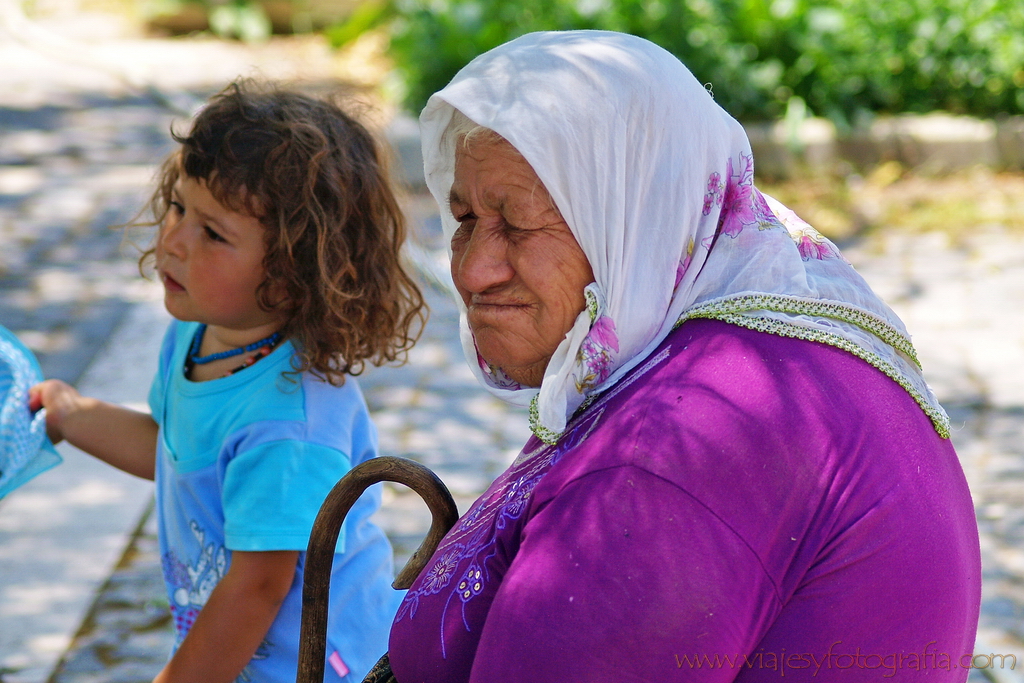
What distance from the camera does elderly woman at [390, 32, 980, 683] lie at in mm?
1256

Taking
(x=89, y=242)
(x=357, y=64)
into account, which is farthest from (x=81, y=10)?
(x=89, y=242)

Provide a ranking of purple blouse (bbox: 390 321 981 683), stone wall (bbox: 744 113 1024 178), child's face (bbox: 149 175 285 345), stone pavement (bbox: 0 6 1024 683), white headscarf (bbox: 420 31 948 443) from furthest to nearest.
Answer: stone wall (bbox: 744 113 1024 178) → stone pavement (bbox: 0 6 1024 683) → child's face (bbox: 149 175 285 345) → white headscarf (bbox: 420 31 948 443) → purple blouse (bbox: 390 321 981 683)

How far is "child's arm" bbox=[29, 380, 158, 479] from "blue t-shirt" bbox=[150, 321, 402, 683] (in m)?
0.13

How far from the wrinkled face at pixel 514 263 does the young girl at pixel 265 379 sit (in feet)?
1.57

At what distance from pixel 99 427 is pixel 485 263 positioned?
1.10m

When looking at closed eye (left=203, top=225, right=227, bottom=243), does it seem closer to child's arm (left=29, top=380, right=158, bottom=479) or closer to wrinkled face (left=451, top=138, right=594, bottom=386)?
child's arm (left=29, top=380, right=158, bottom=479)

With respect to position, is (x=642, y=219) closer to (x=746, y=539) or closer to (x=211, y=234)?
(x=746, y=539)

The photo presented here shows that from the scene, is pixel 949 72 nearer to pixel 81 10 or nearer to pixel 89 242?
pixel 89 242

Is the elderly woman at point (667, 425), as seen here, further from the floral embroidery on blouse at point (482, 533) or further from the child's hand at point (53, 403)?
the child's hand at point (53, 403)

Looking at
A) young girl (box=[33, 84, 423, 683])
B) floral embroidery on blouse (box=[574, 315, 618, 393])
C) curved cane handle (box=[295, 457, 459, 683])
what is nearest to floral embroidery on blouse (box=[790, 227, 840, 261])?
floral embroidery on blouse (box=[574, 315, 618, 393])

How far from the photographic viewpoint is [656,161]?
1.50 metres

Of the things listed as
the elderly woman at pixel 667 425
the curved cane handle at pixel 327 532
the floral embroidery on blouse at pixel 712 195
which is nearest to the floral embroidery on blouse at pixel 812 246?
the elderly woman at pixel 667 425

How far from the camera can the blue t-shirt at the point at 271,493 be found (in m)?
1.87

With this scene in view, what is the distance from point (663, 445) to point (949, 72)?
702cm
